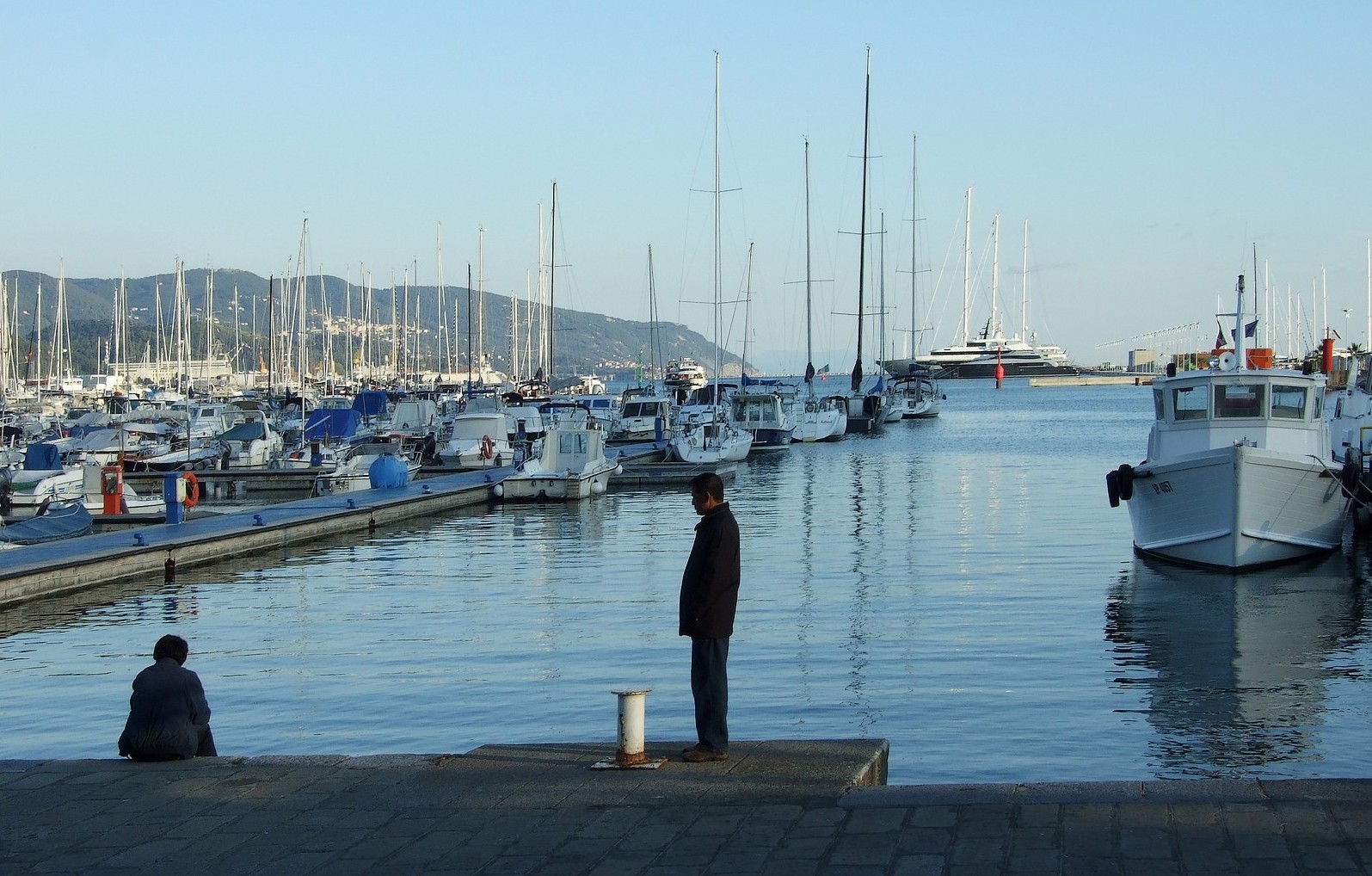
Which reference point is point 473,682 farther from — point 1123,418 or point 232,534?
point 1123,418

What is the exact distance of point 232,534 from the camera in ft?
101

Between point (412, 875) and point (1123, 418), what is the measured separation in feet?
355

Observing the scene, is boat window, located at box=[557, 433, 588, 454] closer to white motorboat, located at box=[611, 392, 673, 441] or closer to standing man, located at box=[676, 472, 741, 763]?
white motorboat, located at box=[611, 392, 673, 441]

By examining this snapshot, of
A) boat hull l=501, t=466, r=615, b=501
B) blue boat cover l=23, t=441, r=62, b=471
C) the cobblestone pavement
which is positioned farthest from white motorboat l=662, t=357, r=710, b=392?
the cobblestone pavement

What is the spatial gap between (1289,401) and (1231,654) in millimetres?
8977

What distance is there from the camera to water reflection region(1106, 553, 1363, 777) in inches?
549

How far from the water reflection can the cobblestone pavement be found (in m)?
5.07

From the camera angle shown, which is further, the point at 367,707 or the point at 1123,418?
the point at 1123,418

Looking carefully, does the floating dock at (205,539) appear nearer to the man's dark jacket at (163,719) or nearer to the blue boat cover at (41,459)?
the blue boat cover at (41,459)

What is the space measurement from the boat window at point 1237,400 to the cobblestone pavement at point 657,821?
1890 centimetres

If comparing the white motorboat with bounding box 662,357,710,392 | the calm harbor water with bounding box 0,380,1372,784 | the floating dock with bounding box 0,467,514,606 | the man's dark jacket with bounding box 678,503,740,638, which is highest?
the white motorboat with bounding box 662,357,710,392

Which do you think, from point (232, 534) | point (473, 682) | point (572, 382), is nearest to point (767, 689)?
point (473, 682)

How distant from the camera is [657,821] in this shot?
8.27 metres

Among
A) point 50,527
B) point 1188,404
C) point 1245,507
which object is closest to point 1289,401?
point 1188,404
